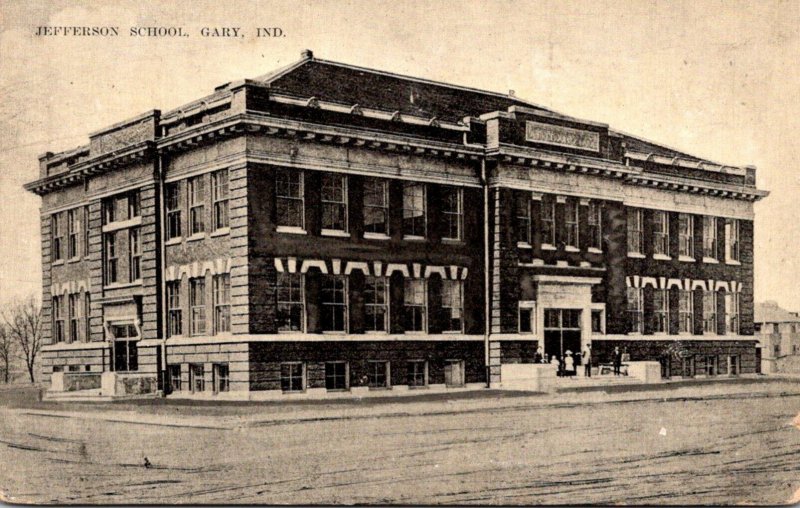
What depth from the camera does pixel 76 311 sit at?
21.1m

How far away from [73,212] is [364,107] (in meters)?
6.57

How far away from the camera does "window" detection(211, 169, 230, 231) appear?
19.9m

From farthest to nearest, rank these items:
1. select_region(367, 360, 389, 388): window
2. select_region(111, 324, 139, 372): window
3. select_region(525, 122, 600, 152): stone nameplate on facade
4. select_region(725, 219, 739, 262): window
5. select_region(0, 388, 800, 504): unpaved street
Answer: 1. select_region(525, 122, 600, 152): stone nameplate on facade
2. select_region(367, 360, 389, 388): window
3. select_region(725, 219, 739, 262): window
4. select_region(111, 324, 139, 372): window
5. select_region(0, 388, 800, 504): unpaved street

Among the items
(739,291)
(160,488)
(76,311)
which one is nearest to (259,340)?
(76,311)

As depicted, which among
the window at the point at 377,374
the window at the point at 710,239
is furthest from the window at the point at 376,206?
the window at the point at 710,239

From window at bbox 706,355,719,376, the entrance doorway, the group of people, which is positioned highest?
the entrance doorway

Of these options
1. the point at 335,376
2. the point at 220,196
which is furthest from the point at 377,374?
the point at 220,196

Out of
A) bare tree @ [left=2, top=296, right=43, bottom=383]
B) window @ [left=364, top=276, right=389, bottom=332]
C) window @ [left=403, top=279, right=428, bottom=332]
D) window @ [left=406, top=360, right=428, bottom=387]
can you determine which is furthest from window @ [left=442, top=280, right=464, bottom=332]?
bare tree @ [left=2, top=296, right=43, bottom=383]

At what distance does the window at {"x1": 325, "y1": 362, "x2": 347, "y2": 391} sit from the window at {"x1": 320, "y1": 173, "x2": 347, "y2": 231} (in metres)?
2.92

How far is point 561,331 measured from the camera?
→ 1056 inches

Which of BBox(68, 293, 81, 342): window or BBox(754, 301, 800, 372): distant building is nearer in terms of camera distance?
BBox(754, 301, 800, 372): distant building

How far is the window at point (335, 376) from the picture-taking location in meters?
20.7

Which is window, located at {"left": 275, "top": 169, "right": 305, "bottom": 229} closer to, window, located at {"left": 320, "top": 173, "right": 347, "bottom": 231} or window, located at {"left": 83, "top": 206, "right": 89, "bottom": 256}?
window, located at {"left": 320, "top": 173, "right": 347, "bottom": 231}

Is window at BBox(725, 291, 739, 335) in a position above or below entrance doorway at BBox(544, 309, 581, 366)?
above
